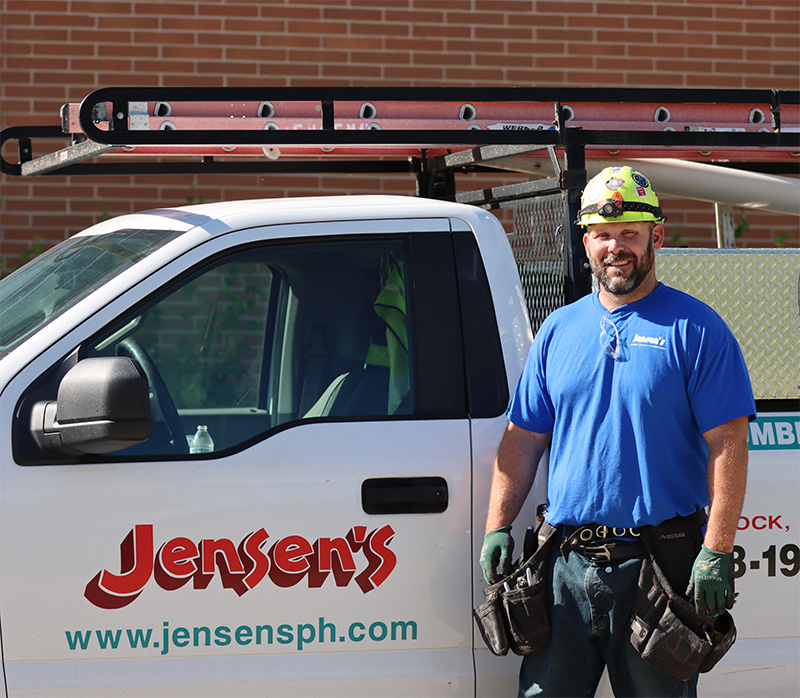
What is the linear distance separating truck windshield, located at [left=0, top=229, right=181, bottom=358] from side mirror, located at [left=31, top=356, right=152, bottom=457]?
→ 1.17 ft

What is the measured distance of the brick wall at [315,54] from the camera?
7.00m

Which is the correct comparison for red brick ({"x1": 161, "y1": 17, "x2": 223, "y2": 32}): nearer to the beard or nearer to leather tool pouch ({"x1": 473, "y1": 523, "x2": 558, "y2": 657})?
the beard

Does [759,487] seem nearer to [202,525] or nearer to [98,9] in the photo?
[202,525]

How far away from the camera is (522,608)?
110 inches

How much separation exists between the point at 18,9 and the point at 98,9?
1.68ft

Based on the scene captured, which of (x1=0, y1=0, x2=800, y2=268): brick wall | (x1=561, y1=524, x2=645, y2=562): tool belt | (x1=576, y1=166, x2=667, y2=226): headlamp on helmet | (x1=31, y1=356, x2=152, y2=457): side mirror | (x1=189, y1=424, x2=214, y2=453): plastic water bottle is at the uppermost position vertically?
(x1=0, y1=0, x2=800, y2=268): brick wall

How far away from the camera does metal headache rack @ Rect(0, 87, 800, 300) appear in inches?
120

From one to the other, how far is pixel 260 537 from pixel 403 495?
40 centimetres

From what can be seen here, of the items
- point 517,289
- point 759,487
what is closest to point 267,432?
point 517,289

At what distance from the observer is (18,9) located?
6961mm

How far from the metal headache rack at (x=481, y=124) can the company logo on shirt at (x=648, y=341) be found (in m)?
0.50

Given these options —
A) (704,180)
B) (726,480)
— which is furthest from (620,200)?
(704,180)

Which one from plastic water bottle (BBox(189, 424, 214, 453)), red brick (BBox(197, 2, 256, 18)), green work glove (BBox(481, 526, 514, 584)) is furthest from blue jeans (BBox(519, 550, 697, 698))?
red brick (BBox(197, 2, 256, 18))

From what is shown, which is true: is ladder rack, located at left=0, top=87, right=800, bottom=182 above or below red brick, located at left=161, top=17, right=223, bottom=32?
below
